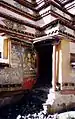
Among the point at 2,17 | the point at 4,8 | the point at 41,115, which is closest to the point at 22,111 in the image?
the point at 41,115

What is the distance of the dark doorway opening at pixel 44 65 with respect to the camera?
1221 centimetres

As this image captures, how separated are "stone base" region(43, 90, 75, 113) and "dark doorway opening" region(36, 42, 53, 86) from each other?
1838 mm

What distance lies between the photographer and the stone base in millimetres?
9374

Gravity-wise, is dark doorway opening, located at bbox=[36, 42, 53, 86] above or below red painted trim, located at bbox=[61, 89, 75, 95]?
above

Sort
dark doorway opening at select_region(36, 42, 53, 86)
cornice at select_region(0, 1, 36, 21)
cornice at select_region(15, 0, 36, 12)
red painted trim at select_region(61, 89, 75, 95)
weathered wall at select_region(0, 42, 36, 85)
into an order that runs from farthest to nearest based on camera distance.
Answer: cornice at select_region(15, 0, 36, 12) < cornice at select_region(0, 1, 36, 21) < dark doorway opening at select_region(36, 42, 53, 86) < red painted trim at select_region(61, 89, 75, 95) < weathered wall at select_region(0, 42, 36, 85)

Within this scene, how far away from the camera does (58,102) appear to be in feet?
32.2

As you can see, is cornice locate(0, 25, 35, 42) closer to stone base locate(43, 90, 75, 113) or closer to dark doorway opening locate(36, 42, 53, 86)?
dark doorway opening locate(36, 42, 53, 86)

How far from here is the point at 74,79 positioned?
36.5ft

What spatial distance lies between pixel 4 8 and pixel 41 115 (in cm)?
764

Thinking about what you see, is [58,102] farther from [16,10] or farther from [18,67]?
[16,10]

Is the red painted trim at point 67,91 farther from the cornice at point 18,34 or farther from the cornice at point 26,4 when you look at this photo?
the cornice at point 26,4

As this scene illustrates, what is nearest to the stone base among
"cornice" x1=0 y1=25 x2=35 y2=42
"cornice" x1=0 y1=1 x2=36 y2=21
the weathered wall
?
the weathered wall

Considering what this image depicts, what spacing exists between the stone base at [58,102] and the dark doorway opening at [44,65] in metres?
1.84

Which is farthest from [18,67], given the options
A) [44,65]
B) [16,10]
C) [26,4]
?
[26,4]
